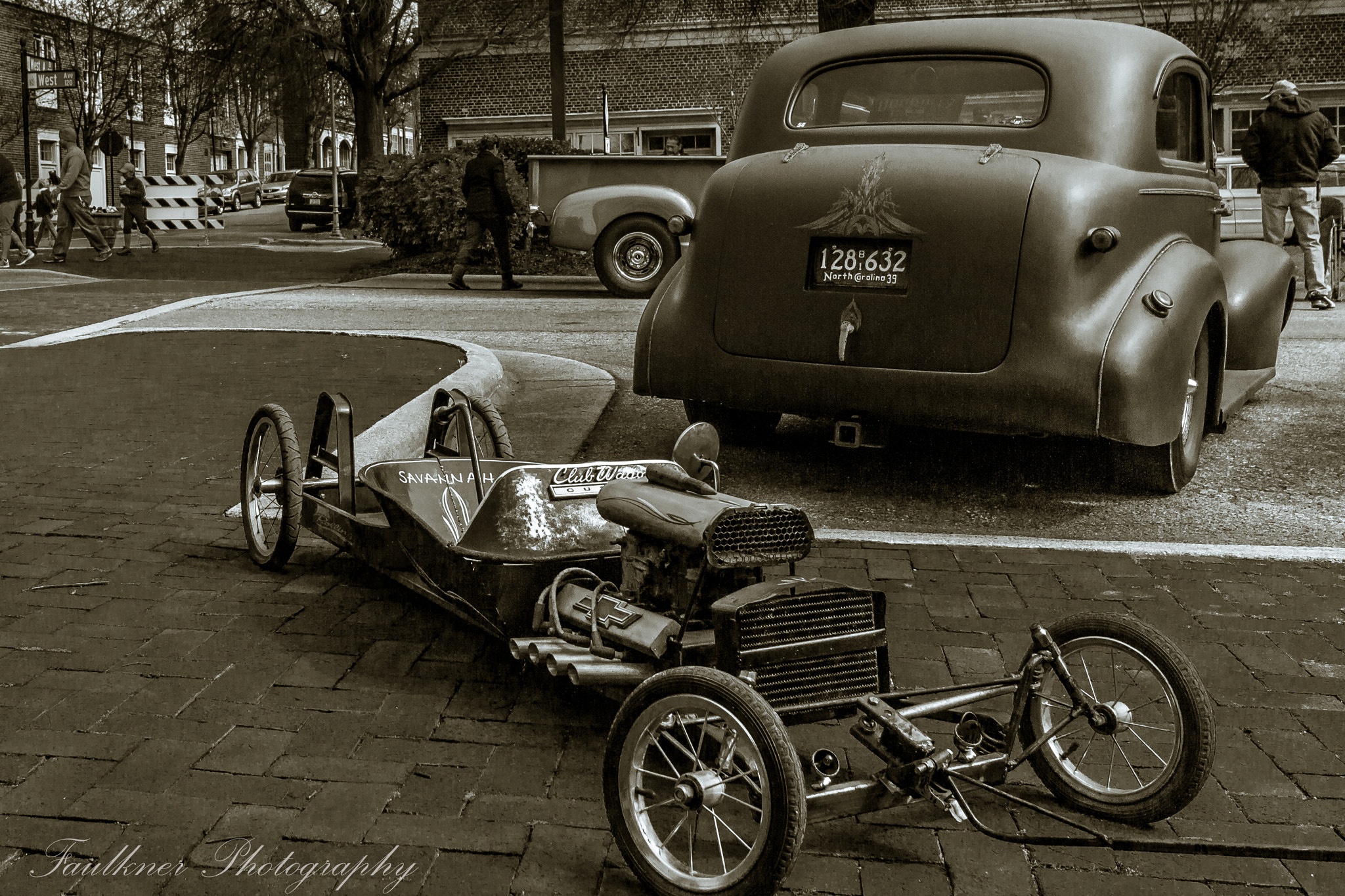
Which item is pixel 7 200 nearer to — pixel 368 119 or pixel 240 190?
pixel 368 119

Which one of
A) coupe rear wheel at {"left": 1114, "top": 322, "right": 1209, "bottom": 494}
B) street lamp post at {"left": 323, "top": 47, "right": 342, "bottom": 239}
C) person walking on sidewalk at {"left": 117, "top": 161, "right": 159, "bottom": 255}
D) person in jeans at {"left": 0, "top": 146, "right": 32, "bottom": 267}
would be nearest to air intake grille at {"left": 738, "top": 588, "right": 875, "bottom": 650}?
coupe rear wheel at {"left": 1114, "top": 322, "right": 1209, "bottom": 494}

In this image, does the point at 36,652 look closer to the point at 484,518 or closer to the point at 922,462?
the point at 484,518

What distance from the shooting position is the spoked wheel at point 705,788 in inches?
91.7

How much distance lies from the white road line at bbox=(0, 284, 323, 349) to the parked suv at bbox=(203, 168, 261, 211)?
1428 inches

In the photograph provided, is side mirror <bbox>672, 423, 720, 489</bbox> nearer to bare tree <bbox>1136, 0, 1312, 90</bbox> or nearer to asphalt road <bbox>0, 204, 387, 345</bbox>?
asphalt road <bbox>0, 204, 387, 345</bbox>

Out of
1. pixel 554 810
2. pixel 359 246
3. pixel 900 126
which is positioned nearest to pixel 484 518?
pixel 554 810

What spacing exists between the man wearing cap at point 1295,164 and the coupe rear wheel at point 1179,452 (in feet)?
23.4

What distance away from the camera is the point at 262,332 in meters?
10.1

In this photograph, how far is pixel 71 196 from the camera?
19.6 metres

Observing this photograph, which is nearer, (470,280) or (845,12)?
(845,12)

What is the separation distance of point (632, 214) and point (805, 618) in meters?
12.3

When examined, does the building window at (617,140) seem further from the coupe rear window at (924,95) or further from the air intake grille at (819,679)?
the air intake grille at (819,679)

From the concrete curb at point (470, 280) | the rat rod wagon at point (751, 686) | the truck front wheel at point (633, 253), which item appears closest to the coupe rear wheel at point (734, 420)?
the rat rod wagon at point (751, 686)
